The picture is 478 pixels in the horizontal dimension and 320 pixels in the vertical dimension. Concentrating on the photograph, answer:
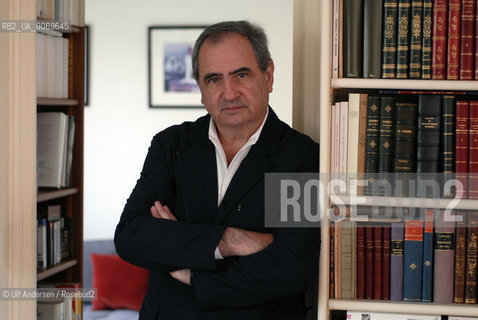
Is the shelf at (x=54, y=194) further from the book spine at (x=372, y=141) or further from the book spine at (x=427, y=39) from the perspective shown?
the book spine at (x=427, y=39)

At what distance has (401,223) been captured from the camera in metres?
1.63

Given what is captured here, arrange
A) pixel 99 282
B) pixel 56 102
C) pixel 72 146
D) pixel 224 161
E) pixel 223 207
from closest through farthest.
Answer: pixel 223 207, pixel 224 161, pixel 56 102, pixel 72 146, pixel 99 282

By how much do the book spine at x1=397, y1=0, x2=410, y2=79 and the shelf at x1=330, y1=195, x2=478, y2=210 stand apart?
329 mm

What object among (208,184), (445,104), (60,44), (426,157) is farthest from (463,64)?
(60,44)

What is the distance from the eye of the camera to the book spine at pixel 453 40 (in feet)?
5.17

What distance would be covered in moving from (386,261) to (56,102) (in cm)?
148

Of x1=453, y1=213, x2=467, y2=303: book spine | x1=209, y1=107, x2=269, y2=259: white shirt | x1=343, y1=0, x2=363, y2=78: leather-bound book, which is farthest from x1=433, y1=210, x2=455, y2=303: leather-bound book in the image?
x1=209, y1=107, x2=269, y2=259: white shirt

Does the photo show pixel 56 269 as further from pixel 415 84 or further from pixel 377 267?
pixel 415 84

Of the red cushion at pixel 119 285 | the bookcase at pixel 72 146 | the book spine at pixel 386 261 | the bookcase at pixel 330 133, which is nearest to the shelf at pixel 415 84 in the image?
the bookcase at pixel 330 133

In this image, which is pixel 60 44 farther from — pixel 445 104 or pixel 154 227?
pixel 445 104

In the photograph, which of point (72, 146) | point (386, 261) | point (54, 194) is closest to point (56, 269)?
point (54, 194)

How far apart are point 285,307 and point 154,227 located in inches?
18.1

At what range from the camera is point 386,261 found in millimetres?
1650

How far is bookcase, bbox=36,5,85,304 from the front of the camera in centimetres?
255
